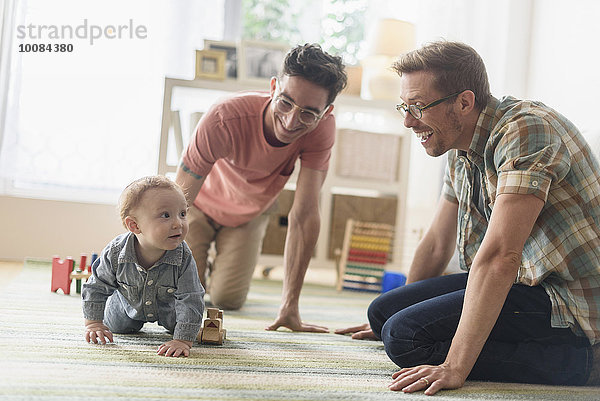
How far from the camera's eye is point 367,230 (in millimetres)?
3557

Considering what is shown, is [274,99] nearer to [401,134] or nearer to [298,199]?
[298,199]

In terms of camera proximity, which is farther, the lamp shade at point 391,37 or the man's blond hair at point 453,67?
the lamp shade at point 391,37

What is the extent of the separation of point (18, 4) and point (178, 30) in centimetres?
90

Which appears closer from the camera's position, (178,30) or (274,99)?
(274,99)

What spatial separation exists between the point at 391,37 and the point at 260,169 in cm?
187

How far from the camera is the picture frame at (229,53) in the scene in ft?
12.1

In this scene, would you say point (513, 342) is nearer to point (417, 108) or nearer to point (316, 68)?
point (417, 108)

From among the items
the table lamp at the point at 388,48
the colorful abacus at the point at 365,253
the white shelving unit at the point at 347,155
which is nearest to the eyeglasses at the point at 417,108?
the colorful abacus at the point at 365,253

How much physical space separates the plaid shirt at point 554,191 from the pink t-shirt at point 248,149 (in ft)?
2.47

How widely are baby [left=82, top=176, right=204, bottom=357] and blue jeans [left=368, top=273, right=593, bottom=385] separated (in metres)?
0.55

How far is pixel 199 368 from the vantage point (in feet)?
4.98

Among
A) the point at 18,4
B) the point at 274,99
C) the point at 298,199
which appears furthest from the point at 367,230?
the point at 18,4

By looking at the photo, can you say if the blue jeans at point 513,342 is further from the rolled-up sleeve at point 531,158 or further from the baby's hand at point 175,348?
the baby's hand at point 175,348

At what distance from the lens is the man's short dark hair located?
1.97 metres
